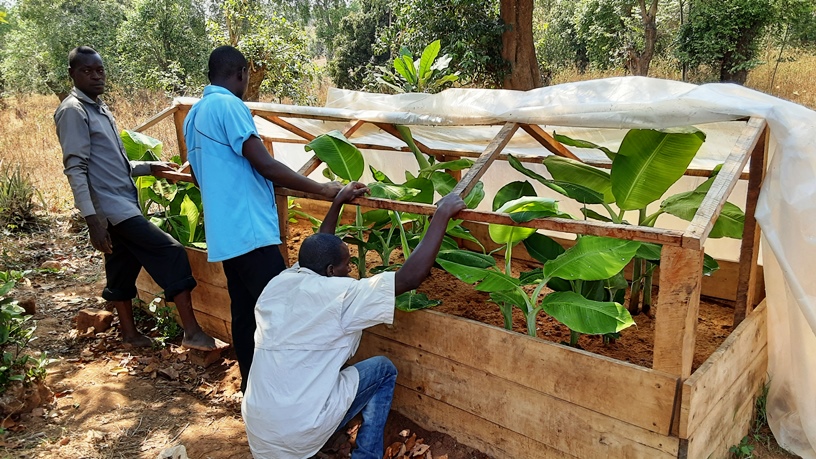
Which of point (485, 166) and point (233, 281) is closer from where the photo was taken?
point (485, 166)

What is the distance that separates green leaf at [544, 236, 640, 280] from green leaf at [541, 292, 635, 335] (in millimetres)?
103

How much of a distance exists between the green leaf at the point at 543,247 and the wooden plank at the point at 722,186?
0.88 meters

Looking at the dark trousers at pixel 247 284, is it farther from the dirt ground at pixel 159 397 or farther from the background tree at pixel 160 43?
the background tree at pixel 160 43

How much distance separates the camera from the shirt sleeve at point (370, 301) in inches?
83.7

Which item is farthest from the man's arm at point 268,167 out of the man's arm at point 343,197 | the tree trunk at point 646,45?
the tree trunk at point 646,45

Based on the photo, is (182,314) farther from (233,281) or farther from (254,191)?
(254,191)

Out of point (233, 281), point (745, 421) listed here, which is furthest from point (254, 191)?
point (745, 421)

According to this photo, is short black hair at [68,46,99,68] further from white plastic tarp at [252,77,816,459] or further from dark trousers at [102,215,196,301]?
white plastic tarp at [252,77,816,459]

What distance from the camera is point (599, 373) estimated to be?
2061 millimetres

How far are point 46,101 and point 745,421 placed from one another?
1820 centimetres

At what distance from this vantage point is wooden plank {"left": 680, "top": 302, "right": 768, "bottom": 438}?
1906 millimetres

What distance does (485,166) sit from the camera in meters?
2.57

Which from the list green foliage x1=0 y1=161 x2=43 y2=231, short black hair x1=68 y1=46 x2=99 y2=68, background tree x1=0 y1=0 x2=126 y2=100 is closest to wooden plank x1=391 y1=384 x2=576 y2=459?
short black hair x1=68 y1=46 x2=99 y2=68

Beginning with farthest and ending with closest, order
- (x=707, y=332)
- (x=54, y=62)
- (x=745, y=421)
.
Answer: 1. (x=54, y=62)
2. (x=707, y=332)
3. (x=745, y=421)
